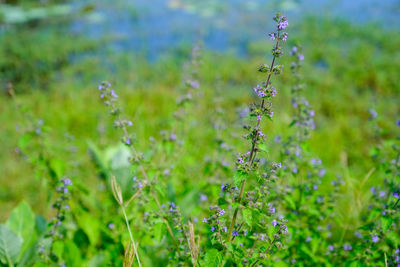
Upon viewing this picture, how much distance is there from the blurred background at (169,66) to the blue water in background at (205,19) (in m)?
0.03

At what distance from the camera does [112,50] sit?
8.02 m

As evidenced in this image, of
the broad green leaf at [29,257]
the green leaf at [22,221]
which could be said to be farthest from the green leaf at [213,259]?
the green leaf at [22,221]

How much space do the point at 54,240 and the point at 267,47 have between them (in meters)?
6.83

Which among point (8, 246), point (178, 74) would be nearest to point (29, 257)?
point (8, 246)

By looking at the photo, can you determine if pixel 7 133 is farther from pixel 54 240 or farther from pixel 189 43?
pixel 189 43

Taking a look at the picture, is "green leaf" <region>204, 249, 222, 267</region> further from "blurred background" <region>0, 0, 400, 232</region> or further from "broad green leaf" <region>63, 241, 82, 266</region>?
"blurred background" <region>0, 0, 400, 232</region>

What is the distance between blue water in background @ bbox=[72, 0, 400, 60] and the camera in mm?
8555

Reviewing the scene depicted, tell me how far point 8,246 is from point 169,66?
5.36 m

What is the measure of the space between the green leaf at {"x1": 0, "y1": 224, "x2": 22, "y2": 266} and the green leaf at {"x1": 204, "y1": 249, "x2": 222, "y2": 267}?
1569mm

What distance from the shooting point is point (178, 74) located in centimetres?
700

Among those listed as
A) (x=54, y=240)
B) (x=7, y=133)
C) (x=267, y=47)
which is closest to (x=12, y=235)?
(x=54, y=240)

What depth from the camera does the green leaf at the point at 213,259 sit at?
1.53m

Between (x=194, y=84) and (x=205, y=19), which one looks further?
(x=205, y=19)

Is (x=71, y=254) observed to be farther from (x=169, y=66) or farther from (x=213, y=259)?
(x=169, y=66)
